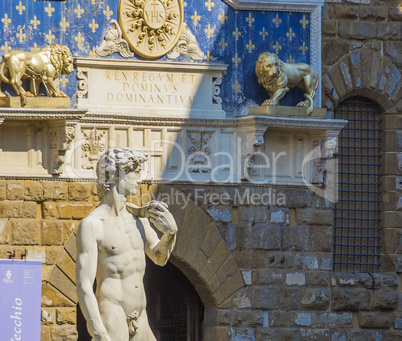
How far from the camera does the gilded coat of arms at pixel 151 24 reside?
643 inches

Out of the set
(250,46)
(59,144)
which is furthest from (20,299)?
(250,46)

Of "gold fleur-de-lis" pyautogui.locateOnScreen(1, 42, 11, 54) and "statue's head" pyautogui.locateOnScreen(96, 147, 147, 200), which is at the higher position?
"gold fleur-de-lis" pyautogui.locateOnScreen(1, 42, 11, 54)

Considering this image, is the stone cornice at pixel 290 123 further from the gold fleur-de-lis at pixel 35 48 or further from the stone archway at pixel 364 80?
the gold fleur-de-lis at pixel 35 48

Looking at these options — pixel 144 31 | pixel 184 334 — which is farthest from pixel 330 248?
pixel 144 31

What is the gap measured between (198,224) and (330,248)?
1843 millimetres

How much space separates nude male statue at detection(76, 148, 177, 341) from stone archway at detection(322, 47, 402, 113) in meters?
5.51

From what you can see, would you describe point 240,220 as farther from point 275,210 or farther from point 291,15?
point 291,15

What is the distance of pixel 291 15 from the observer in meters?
17.2

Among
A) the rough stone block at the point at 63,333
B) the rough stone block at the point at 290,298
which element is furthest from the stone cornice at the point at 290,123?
the rough stone block at the point at 63,333

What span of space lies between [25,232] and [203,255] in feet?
7.54

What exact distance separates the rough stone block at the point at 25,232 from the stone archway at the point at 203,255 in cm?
142

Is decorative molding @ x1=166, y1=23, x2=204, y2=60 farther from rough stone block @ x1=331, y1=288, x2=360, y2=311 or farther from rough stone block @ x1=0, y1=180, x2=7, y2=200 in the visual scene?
rough stone block @ x1=331, y1=288, x2=360, y2=311

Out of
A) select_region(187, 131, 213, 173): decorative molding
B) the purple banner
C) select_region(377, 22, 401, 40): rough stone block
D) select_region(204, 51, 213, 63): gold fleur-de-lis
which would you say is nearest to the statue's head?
the purple banner

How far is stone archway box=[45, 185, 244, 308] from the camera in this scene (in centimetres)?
1658
